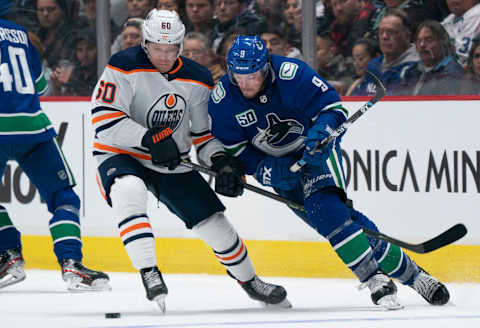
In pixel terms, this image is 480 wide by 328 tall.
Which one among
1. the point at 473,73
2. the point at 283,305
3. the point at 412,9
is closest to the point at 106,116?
the point at 283,305

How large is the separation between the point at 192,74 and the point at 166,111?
185mm

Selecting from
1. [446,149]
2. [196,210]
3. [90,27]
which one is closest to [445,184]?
[446,149]

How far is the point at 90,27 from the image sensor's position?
17.1ft

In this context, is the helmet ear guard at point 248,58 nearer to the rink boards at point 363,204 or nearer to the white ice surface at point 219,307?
the white ice surface at point 219,307

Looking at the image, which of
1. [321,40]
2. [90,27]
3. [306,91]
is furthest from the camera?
[90,27]

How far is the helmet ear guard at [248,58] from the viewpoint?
3.42 meters

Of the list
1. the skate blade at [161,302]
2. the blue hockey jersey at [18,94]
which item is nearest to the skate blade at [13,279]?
the blue hockey jersey at [18,94]

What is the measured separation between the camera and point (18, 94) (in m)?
4.29

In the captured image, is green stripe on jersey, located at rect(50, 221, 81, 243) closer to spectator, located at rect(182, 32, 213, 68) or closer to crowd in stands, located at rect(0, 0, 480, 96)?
crowd in stands, located at rect(0, 0, 480, 96)

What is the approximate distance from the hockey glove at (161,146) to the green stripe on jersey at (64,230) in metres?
0.79

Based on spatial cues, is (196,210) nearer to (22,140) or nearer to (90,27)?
(22,140)

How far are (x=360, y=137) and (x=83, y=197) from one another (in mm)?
1544

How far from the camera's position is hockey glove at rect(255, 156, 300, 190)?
356 cm

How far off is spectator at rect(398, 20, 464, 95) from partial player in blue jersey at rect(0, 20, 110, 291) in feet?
5.61
